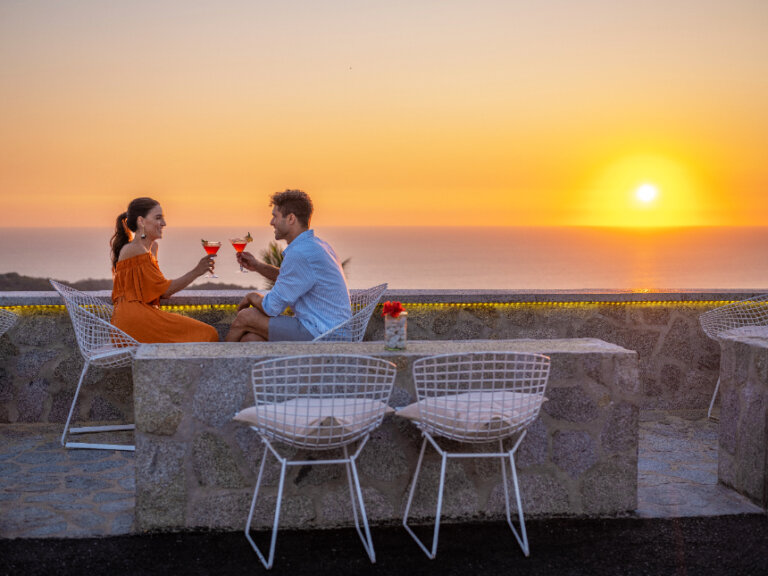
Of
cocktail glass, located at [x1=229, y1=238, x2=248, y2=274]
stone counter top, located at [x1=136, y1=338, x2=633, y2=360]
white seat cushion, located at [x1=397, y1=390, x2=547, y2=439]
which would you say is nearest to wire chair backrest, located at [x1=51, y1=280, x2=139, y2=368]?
cocktail glass, located at [x1=229, y1=238, x2=248, y2=274]

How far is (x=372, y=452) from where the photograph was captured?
3980 millimetres

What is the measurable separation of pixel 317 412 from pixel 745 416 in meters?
2.34

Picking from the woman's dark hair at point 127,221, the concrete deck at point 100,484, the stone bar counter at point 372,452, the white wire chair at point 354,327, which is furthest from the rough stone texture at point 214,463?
the woman's dark hair at point 127,221

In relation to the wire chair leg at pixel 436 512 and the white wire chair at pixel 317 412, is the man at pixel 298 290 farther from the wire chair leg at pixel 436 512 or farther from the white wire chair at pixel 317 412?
the wire chair leg at pixel 436 512

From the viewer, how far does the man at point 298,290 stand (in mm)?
5062

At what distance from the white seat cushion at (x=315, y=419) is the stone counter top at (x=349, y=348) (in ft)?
1.19

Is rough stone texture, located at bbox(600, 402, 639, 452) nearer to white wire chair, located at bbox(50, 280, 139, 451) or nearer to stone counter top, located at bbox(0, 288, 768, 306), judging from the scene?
stone counter top, located at bbox(0, 288, 768, 306)

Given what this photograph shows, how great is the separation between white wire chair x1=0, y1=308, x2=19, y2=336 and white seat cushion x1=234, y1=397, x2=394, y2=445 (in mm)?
2379

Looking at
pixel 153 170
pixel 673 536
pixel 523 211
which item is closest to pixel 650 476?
pixel 673 536

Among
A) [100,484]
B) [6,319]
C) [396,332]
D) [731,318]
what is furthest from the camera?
[731,318]

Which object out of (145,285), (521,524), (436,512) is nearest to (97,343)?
(145,285)

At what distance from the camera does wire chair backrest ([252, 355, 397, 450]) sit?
343cm

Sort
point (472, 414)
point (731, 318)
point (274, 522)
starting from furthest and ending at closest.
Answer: point (731, 318)
point (274, 522)
point (472, 414)

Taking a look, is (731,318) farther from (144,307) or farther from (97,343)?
(97,343)
